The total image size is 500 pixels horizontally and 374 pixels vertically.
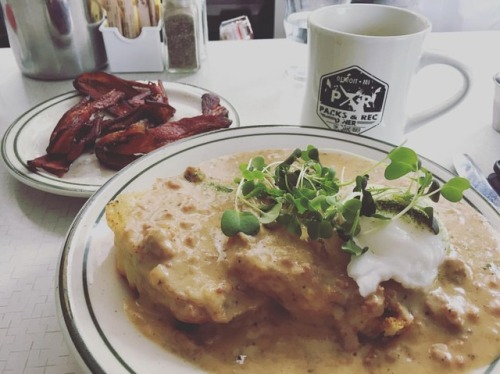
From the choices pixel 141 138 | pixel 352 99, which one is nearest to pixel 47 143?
pixel 141 138

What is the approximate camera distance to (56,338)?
0.92 metres

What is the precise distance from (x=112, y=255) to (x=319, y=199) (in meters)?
0.40

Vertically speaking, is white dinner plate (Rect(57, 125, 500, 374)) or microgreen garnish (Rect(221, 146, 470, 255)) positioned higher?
microgreen garnish (Rect(221, 146, 470, 255))

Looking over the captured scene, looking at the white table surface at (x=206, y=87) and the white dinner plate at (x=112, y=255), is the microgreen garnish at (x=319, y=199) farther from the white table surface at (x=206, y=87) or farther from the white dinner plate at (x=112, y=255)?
the white table surface at (x=206, y=87)

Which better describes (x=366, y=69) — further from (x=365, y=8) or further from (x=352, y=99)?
(x=365, y=8)

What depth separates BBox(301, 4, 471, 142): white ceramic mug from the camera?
117 cm

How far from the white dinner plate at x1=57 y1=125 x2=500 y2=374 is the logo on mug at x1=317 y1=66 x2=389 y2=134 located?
0.21ft

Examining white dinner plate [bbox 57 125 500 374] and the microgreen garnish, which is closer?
white dinner plate [bbox 57 125 500 374]

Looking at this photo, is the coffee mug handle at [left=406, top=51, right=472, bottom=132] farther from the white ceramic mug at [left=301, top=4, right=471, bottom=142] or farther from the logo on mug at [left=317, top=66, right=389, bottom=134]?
the logo on mug at [left=317, top=66, right=389, bottom=134]

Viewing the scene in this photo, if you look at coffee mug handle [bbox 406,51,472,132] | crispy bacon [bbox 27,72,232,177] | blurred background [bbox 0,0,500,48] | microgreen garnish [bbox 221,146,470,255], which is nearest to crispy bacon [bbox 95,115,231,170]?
crispy bacon [bbox 27,72,232,177]

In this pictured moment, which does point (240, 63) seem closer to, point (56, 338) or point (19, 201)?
point (19, 201)

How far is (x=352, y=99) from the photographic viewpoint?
1224 millimetres

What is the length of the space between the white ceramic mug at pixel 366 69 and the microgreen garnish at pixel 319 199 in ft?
0.92

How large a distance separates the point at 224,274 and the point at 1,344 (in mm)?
463
